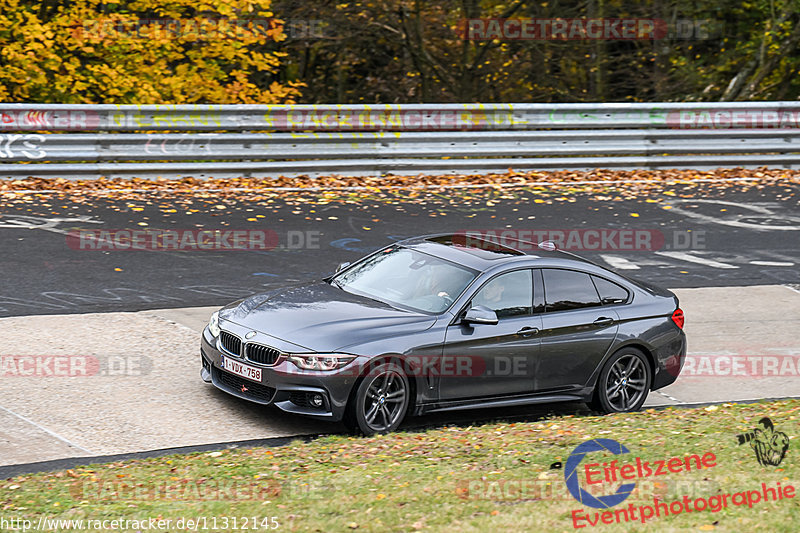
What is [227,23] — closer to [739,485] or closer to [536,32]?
[536,32]

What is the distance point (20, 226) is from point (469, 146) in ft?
24.5

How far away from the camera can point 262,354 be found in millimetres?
7773

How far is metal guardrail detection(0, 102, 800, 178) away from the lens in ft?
51.2

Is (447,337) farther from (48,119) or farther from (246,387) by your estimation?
(48,119)

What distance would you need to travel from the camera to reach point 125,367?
8914 millimetres

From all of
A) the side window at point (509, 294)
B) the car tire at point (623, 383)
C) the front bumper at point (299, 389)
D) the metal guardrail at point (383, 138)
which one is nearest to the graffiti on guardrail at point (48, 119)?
the metal guardrail at point (383, 138)

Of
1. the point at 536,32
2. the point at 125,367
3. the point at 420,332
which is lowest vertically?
the point at 125,367

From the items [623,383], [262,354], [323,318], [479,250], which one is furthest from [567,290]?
[262,354]

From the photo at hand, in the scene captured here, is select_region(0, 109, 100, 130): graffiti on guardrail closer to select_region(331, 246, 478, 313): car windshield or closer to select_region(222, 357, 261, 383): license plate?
select_region(331, 246, 478, 313): car windshield

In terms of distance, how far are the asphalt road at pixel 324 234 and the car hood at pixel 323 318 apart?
270cm

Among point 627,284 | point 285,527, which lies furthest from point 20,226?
point 285,527

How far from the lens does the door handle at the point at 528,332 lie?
8.41 metres

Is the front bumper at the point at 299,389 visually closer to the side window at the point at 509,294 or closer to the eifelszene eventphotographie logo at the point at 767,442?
the side window at the point at 509,294

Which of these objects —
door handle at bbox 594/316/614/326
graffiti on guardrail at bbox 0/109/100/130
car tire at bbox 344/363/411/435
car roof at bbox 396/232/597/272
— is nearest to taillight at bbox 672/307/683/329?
door handle at bbox 594/316/614/326
